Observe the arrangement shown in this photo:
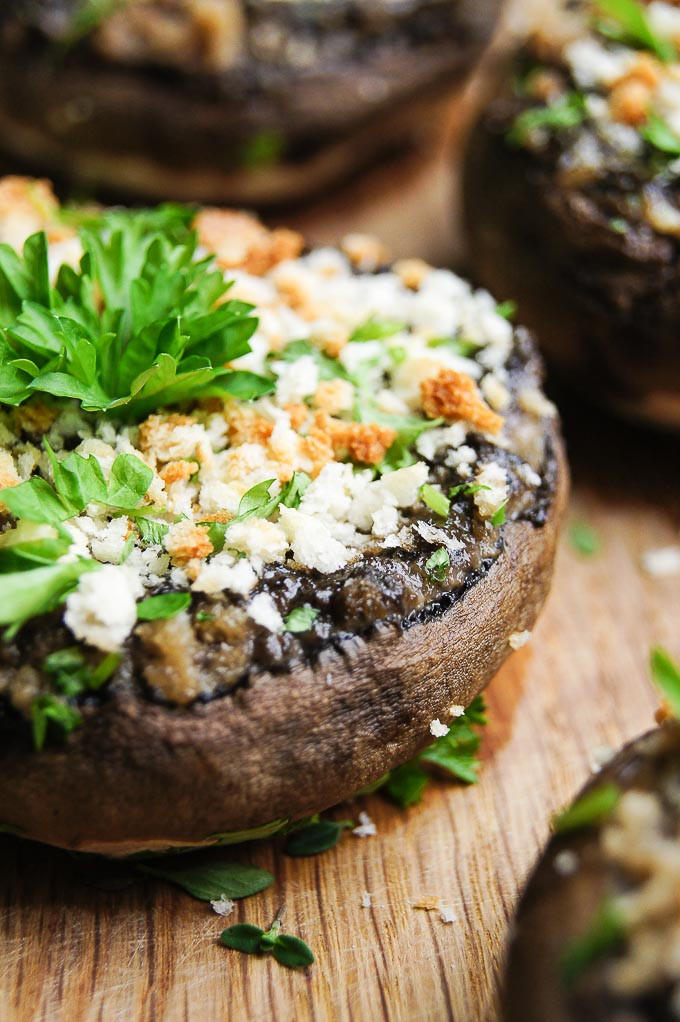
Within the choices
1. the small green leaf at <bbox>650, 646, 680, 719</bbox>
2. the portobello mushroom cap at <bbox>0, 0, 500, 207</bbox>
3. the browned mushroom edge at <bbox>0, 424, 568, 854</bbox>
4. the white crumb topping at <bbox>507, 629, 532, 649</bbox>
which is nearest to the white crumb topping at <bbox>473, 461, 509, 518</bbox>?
the browned mushroom edge at <bbox>0, 424, 568, 854</bbox>

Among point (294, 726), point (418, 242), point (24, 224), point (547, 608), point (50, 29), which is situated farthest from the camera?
point (418, 242)

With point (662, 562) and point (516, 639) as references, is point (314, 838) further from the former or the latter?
point (662, 562)

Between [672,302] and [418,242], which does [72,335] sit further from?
[418,242]

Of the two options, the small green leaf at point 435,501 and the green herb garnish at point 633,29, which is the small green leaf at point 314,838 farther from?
the green herb garnish at point 633,29

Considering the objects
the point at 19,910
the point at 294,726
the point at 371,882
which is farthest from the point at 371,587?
the point at 19,910

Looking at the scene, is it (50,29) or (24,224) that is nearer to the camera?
(24,224)

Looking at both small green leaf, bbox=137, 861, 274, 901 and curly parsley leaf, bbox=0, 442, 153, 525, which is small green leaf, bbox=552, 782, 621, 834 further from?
curly parsley leaf, bbox=0, 442, 153, 525
